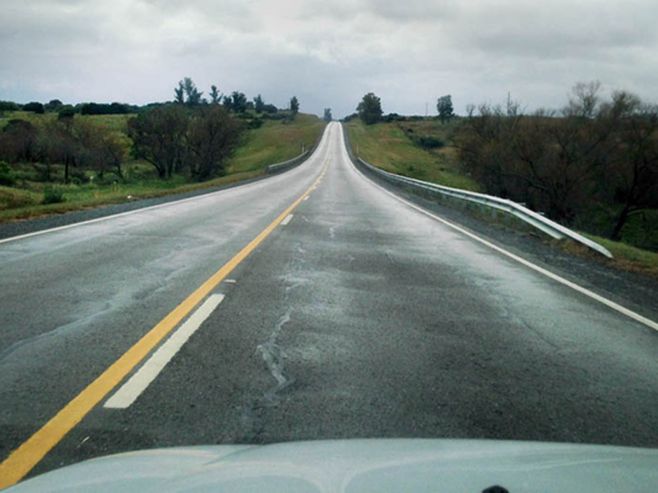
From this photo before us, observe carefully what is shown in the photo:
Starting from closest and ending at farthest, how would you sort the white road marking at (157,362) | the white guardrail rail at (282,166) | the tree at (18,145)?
the white road marking at (157,362) < the white guardrail rail at (282,166) < the tree at (18,145)

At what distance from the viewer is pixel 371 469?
86.8 inches

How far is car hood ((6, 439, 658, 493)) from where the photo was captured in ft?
6.70

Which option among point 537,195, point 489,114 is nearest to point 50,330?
point 537,195

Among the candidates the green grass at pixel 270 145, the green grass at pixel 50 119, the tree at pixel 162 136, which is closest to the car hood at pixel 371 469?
the tree at pixel 162 136

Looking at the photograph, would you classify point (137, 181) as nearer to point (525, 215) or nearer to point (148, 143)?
point (148, 143)

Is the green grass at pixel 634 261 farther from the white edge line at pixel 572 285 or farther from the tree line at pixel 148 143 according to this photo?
the tree line at pixel 148 143

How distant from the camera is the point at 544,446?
261 cm

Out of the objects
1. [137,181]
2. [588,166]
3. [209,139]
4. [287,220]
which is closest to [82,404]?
[287,220]

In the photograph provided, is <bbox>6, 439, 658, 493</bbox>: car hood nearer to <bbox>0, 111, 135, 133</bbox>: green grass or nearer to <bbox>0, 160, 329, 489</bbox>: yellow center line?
<bbox>0, 160, 329, 489</bbox>: yellow center line

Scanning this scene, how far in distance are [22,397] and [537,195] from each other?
153ft

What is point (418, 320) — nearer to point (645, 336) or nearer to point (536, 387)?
point (536, 387)

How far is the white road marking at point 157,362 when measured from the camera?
3889 millimetres

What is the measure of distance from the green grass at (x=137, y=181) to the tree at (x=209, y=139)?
257 centimetres

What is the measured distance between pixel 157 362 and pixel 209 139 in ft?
194
